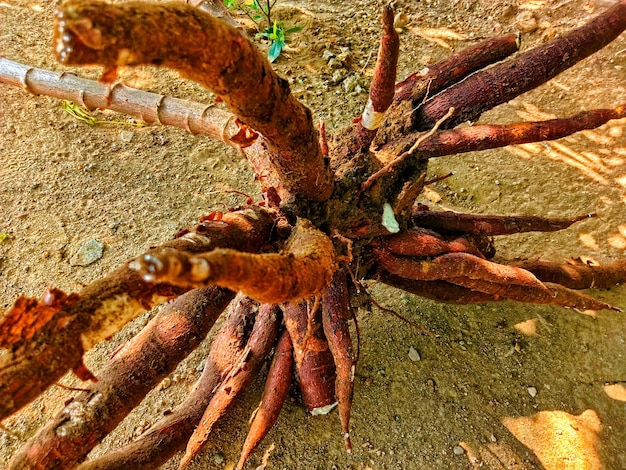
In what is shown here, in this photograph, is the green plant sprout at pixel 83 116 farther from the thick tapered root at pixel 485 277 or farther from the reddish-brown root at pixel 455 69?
the thick tapered root at pixel 485 277

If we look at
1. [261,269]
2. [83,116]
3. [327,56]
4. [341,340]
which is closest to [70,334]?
[261,269]

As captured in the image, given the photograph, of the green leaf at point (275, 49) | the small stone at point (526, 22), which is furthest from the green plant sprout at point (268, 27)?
the small stone at point (526, 22)

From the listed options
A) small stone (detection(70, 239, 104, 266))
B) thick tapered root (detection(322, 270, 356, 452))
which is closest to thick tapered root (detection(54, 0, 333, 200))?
thick tapered root (detection(322, 270, 356, 452))

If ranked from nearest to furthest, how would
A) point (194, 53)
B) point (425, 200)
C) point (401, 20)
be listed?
1. point (194, 53)
2. point (425, 200)
3. point (401, 20)

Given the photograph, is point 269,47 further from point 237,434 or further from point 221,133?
point 237,434

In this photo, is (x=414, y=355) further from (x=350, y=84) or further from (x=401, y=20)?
(x=401, y=20)
